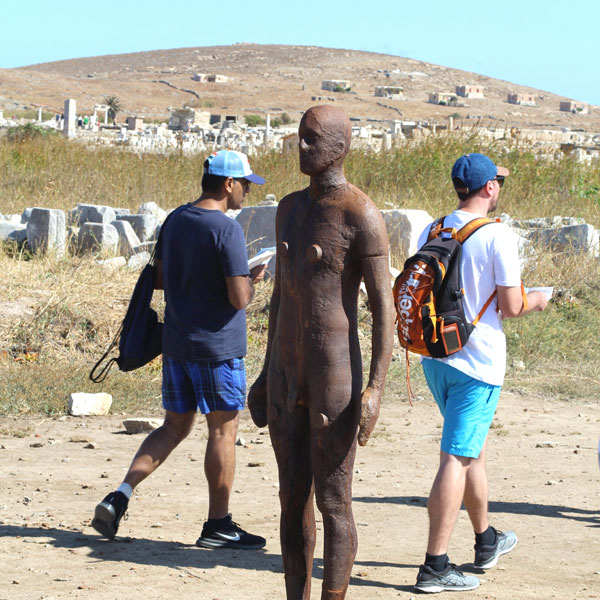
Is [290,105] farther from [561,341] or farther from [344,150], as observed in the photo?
[344,150]

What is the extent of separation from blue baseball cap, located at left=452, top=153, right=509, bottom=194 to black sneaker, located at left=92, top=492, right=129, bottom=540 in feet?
7.20

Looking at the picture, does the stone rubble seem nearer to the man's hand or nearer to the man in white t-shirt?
the man's hand

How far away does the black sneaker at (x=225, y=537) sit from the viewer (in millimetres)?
4539

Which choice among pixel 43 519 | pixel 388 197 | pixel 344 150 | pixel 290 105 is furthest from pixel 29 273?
pixel 290 105

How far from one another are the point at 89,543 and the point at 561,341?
19.7ft

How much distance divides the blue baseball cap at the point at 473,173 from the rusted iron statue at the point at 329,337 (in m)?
1.00

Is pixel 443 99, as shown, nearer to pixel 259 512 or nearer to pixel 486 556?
pixel 259 512

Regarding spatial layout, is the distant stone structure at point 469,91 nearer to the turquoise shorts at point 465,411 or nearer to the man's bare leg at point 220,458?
Answer: the man's bare leg at point 220,458

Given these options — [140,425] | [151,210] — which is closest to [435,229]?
[140,425]

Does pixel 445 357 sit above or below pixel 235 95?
below

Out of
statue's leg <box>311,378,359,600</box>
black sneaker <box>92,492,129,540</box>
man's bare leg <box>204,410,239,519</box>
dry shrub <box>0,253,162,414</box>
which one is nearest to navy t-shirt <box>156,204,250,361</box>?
man's bare leg <box>204,410,239,519</box>

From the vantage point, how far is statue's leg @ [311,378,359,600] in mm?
3248

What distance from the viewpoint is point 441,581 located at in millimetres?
4035

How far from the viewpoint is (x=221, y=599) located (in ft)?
12.9
